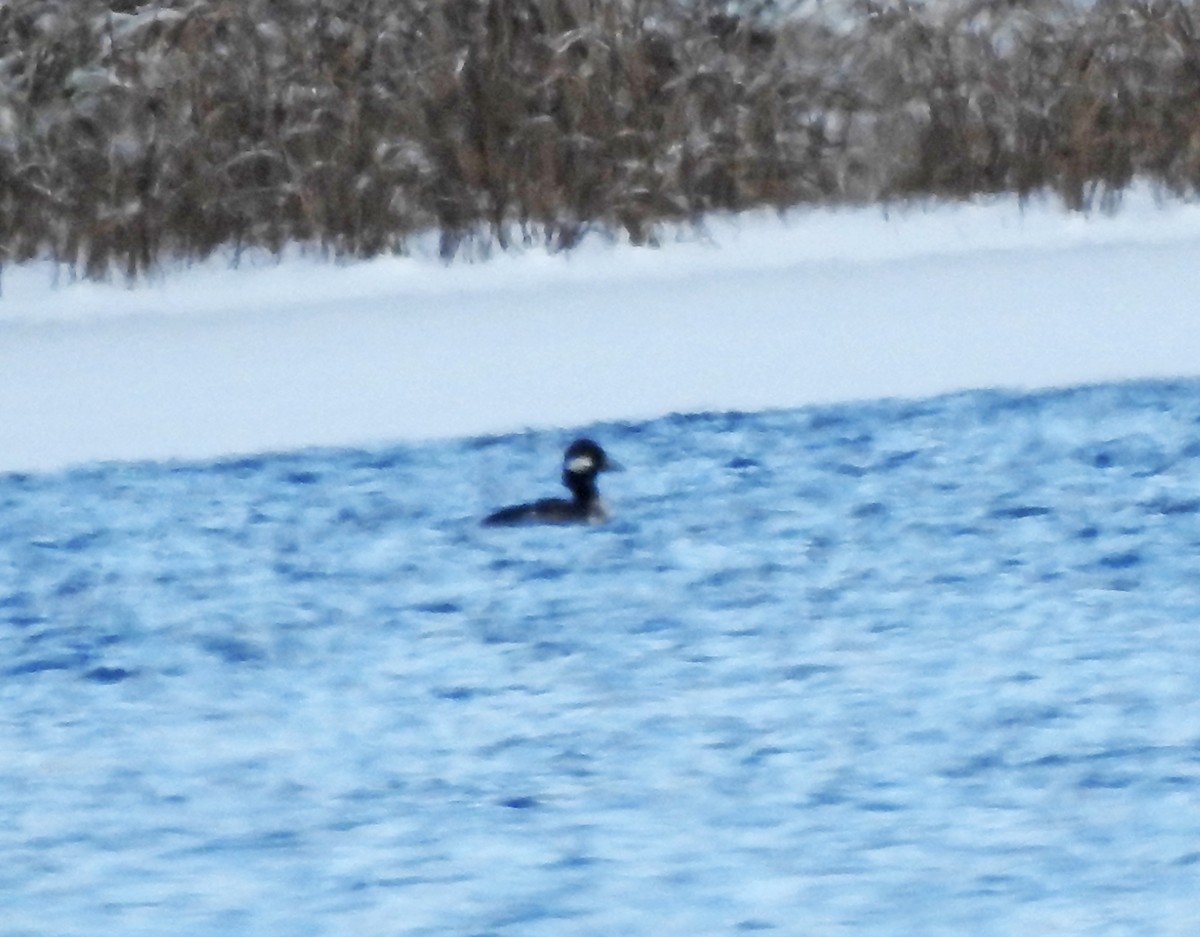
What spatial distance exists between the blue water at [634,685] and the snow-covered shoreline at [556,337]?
395 millimetres

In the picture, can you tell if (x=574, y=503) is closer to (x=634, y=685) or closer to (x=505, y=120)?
(x=634, y=685)

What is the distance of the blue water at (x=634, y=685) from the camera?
5.26 metres

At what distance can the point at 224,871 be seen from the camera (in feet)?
17.8

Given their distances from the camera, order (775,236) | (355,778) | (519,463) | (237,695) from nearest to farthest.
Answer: (355,778), (237,695), (519,463), (775,236)

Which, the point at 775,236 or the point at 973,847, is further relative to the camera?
the point at 775,236

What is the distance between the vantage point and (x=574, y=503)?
28.0 ft

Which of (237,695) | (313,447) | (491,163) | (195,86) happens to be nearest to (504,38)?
(491,163)

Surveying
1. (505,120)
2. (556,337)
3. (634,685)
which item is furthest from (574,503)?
(505,120)

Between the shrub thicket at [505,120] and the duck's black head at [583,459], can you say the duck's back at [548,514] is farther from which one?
the shrub thicket at [505,120]

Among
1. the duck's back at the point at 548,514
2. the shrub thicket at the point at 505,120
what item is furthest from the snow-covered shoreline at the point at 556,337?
the duck's back at the point at 548,514

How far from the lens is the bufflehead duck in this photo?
27.9 feet

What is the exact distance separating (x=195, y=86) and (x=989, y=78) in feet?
12.5

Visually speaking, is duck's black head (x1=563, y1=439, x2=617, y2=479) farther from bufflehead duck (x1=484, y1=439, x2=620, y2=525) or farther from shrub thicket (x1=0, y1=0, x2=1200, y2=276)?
shrub thicket (x1=0, y1=0, x2=1200, y2=276)

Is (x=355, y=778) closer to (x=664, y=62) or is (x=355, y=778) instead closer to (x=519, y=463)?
(x=519, y=463)
